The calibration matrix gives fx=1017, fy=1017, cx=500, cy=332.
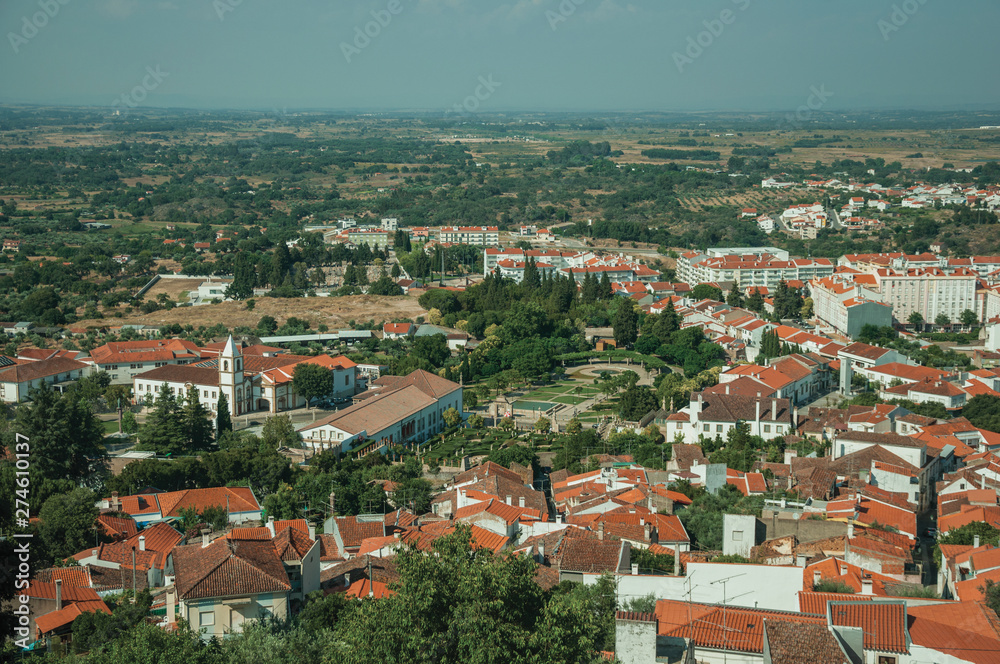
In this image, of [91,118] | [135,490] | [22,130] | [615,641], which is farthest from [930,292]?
[91,118]

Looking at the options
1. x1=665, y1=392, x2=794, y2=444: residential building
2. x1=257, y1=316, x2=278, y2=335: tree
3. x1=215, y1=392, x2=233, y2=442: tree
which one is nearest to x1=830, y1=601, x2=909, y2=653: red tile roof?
x1=665, y1=392, x2=794, y2=444: residential building

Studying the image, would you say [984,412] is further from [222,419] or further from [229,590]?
[229,590]

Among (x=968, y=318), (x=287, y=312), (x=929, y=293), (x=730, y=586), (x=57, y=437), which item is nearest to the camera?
(x=730, y=586)

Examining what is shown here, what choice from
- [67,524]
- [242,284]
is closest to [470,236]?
[242,284]

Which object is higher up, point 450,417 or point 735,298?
point 735,298

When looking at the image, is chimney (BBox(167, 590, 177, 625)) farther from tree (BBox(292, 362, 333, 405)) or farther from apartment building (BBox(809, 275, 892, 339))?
apartment building (BBox(809, 275, 892, 339))

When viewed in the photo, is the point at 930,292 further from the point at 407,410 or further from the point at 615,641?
the point at 615,641

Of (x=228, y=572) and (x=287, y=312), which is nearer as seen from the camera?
(x=228, y=572)
